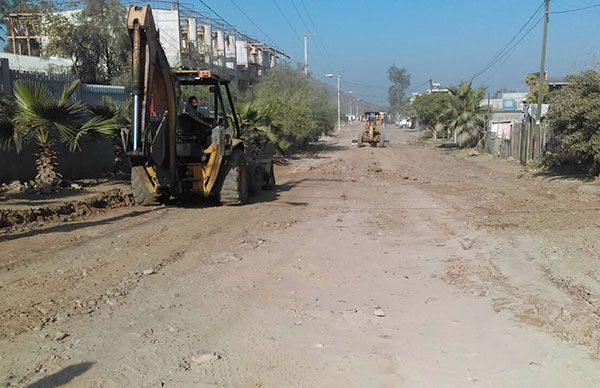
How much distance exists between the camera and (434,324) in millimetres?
5562

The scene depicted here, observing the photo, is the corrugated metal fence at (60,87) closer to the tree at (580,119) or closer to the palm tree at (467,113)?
the tree at (580,119)

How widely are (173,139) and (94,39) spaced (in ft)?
84.3

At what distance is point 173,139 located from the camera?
10906 millimetres

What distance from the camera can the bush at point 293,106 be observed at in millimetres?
28938

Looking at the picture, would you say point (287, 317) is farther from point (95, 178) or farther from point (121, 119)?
point (95, 178)

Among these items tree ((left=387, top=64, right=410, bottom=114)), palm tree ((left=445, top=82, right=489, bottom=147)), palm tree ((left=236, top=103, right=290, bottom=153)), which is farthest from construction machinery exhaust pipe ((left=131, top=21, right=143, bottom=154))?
tree ((left=387, top=64, right=410, bottom=114))

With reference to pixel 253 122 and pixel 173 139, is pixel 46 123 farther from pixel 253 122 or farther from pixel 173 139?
pixel 253 122

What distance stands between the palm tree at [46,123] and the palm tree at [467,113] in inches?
1168

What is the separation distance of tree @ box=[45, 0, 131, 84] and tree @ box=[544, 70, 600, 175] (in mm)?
23601

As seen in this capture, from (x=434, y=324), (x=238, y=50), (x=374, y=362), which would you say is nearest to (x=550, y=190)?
(x=434, y=324)

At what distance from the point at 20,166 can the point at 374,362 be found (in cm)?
1183

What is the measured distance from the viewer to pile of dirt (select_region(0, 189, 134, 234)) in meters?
9.88

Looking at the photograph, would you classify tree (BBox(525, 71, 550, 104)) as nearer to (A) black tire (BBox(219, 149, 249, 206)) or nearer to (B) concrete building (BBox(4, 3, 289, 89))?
(B) concrete building (BBox(4, 3, 289, 89))

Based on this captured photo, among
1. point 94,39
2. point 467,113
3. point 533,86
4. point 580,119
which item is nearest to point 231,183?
point 580,119
